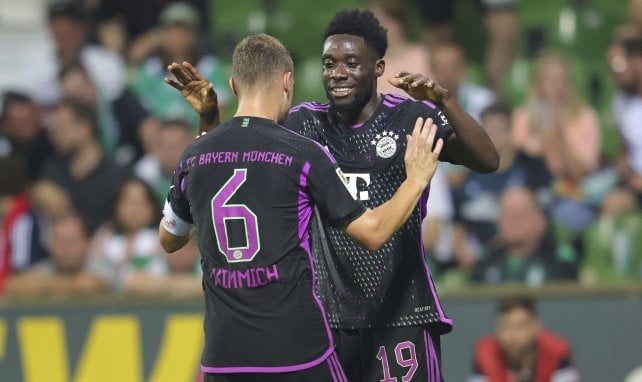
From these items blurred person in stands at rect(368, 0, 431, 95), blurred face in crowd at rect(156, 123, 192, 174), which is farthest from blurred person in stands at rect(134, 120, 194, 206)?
blurred person in stands at rect(368, 0, 431, 95)

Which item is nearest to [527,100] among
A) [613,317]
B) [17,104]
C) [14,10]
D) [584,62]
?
[584,62]

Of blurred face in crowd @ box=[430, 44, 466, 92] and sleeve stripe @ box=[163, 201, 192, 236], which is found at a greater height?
blurred face in crowd @ box=[430, 44, 466, 92]

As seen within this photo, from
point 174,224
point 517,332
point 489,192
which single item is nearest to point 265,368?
point 174,224

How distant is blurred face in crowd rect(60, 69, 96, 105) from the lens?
9.92m

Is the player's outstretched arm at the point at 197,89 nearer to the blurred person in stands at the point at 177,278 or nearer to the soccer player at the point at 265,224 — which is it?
the soccer player at the point at 265,224

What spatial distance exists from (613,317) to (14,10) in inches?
255

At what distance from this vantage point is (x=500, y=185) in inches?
347

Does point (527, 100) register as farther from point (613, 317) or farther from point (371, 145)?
point (371, 145)

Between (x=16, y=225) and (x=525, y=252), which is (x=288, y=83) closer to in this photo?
(x=525, y=252)

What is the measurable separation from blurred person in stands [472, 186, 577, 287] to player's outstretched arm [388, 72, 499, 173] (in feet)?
12.3

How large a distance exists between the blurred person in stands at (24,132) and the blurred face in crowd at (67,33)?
641 millimetres

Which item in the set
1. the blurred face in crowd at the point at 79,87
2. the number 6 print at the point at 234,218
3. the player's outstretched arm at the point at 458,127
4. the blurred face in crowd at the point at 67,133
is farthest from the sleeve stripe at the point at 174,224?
the blurred face in crowd at the point at 79,87

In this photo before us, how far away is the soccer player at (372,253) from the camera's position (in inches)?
194

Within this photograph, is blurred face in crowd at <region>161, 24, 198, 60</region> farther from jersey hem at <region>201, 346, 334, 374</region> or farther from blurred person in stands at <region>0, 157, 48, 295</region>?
jersey hem at <region>201, 346, 334, 374</region>
